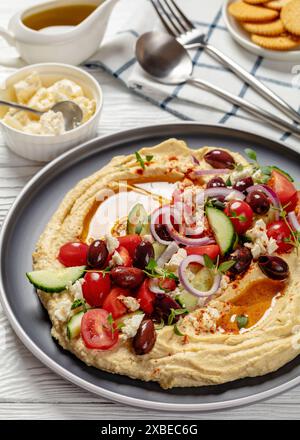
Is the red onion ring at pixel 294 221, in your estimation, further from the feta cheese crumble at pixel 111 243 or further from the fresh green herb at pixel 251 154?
the feta cheese crumble at pixel 111 243

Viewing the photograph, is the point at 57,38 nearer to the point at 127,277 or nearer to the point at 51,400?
the point at 127,277

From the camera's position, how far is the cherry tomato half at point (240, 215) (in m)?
3.92

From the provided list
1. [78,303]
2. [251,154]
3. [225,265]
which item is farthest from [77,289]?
[251,154]

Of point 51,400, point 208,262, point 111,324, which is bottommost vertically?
point 51,400

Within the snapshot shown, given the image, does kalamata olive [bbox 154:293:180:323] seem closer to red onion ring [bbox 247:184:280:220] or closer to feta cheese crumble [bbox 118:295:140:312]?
feta cheese crumble [bbox 118:295:140:312]

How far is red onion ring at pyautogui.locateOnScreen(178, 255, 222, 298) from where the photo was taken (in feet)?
12.0

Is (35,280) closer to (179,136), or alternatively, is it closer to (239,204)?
(239,204)

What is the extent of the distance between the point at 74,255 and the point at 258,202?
1131 millimetres

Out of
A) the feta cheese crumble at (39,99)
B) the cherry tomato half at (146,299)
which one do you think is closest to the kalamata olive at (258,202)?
the cherry tomato half at (146,299)

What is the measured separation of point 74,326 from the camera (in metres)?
3.48

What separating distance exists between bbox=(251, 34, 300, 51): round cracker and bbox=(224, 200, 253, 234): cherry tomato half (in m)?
1.88

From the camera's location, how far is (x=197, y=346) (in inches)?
137

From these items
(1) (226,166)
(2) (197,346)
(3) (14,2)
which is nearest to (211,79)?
(1) (226,166)

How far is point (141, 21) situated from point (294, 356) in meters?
3.40
